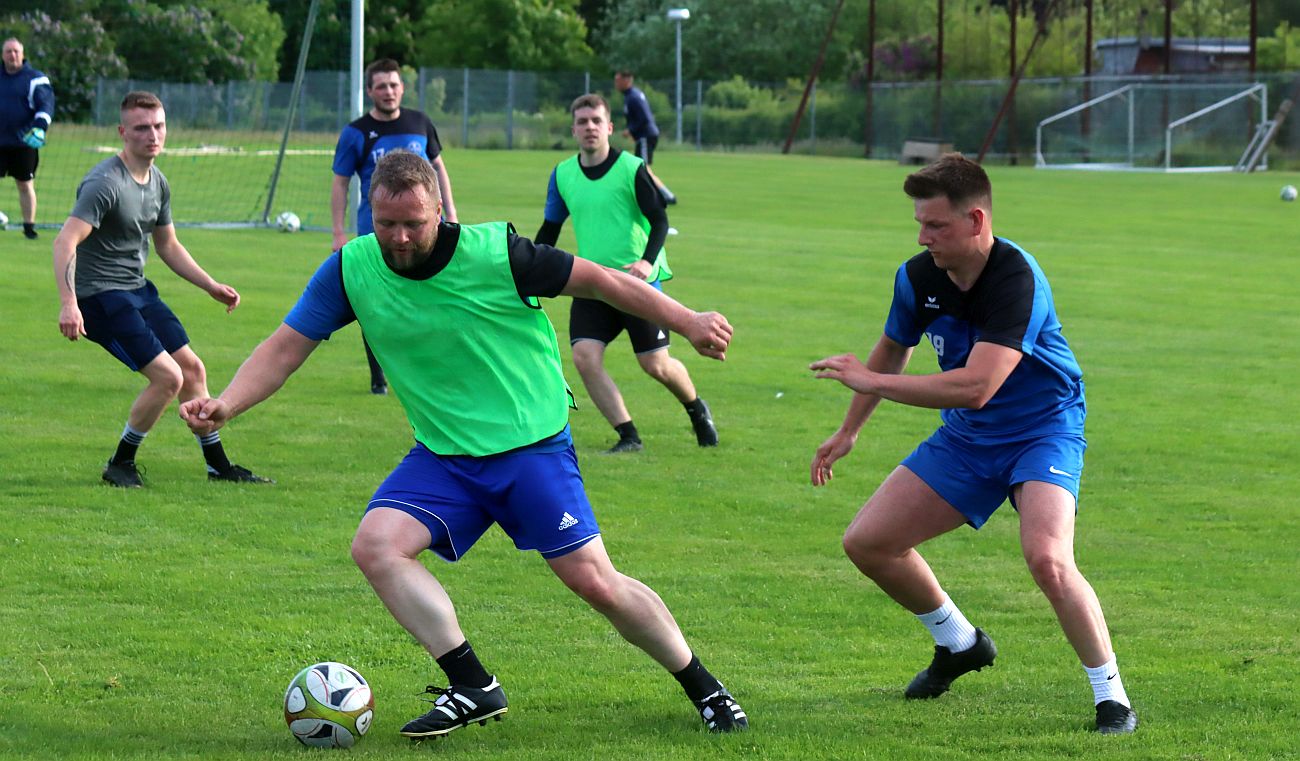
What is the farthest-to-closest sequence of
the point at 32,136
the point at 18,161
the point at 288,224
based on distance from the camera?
the point at 288,224 → the point at 18,161 → the point at 32,136

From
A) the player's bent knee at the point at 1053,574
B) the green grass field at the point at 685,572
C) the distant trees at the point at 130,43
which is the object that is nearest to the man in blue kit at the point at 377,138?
the green grass field at the point at 685,572

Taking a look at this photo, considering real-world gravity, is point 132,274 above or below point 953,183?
below

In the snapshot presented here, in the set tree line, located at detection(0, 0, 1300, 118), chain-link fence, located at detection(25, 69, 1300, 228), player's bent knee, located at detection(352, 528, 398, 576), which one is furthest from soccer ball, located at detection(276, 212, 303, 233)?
player's bent knee, located at detection(352, 528, 398, 576)

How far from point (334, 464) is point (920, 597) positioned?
481 cm

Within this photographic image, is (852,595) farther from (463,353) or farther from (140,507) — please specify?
(140,507)

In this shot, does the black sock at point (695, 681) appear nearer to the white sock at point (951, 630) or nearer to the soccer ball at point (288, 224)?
the white sock at point (951, 630)

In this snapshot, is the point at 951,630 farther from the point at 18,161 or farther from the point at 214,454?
the point at 18,161

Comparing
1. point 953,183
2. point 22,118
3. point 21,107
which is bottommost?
point 953,183

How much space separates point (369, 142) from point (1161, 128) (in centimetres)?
3660

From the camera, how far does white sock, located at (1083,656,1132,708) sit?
5.19 meters

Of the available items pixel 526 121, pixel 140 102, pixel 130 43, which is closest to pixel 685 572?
pixel 140 102

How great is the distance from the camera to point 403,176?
16.1ft

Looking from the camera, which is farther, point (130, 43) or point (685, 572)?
point (130, 43)

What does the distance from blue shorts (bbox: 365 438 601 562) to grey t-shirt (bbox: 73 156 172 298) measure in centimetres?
384
